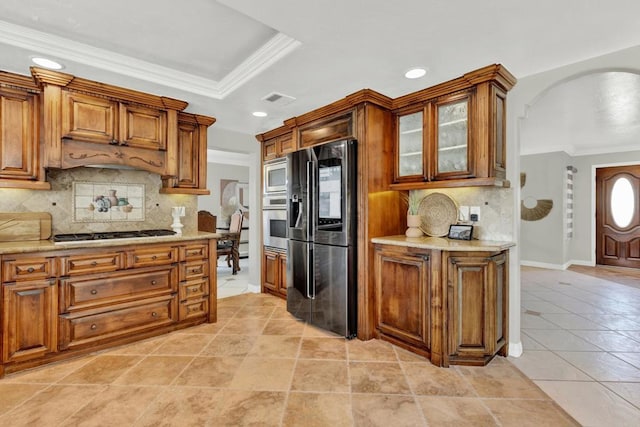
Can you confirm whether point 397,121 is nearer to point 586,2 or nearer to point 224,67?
point 586,2

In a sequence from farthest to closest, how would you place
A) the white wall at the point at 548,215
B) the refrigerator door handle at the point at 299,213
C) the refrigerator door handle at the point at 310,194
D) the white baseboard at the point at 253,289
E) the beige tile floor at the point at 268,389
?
the white wall at the point at 548,215 < the white baseboard at the point at 253,289 < the refrigerator door handle at the point at 299,213 < the refrigerator door handle at the point at 310,194 < the beige tile floor at the point at 268,389

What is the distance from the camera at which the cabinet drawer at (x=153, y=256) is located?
2.72 metres

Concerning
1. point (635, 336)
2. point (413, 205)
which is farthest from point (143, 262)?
point (635, 336)

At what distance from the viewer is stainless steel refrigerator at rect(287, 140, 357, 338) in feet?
9.38

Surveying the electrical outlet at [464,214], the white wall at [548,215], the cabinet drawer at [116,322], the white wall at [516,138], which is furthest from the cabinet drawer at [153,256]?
the white wall at [548,215]

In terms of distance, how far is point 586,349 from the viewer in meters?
2.68

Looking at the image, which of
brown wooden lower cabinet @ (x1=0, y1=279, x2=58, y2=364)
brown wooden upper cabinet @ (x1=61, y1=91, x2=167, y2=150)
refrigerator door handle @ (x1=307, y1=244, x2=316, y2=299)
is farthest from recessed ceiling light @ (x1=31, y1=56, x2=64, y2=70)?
refrigerator door handle @ (x1=307, y1=244, x2=316, y2=299)

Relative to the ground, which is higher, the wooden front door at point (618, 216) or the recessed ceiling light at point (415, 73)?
the recessed ceiling light at point (415, 73)

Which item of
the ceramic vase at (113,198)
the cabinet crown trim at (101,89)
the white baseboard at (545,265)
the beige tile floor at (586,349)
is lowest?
the beige tile floor at (586,349)

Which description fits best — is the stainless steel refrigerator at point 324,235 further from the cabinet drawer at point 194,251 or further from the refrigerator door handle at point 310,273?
the cabinet drawer at point 194,251

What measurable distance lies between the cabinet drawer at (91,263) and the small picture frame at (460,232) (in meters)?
3.01

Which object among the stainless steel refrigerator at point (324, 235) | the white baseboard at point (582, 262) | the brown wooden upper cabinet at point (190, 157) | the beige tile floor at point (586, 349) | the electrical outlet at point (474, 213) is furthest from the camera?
the white baseboard at point (582, 262)

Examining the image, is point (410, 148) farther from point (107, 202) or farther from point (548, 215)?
point (548, 215)

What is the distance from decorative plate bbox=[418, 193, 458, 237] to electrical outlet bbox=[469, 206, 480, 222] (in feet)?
0.44
